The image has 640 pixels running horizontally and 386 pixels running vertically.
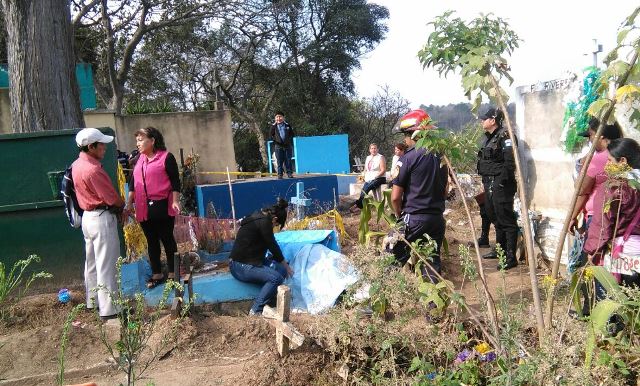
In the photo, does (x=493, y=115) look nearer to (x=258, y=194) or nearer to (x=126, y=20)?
(x=258, y=194)

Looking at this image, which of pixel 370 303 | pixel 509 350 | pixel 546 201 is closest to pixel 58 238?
pixel 370 303

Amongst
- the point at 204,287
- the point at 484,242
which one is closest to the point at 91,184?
the point at 204,287

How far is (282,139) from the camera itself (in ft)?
33.5

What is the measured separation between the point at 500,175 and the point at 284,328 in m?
3.46

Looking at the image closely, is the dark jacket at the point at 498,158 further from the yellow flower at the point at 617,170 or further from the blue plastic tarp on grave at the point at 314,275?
the yellow flower at the point at 617,170

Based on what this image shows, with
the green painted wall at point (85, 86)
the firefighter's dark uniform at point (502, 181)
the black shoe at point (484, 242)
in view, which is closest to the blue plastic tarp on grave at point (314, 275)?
the firefighter's dark uniform at point (502, 181)

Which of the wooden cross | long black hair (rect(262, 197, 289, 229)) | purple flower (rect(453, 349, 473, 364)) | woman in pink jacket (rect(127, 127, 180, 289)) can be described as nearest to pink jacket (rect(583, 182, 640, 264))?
purple flower (rect(453, 349, 473, 364))

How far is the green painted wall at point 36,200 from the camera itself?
16.5ft

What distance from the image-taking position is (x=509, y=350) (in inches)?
92.7

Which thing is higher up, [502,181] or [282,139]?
[282,139]

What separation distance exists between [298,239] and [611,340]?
12.6 feet

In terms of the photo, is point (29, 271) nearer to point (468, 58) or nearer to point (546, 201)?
point (468, 58)

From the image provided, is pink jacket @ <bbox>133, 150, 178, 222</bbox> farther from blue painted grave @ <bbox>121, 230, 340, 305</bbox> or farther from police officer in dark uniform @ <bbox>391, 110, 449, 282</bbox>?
police officer in dark uniform @ <bbox>391, 110, 449, 282</bbox>

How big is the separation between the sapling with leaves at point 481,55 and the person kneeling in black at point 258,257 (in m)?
2.56
